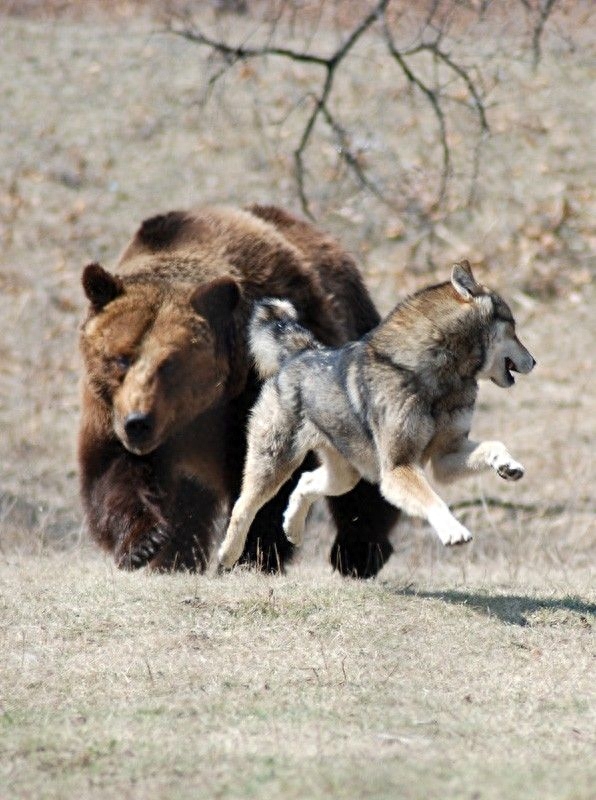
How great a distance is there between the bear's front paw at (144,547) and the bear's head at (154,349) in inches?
18.8

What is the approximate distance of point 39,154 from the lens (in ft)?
69.2

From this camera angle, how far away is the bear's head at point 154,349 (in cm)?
809

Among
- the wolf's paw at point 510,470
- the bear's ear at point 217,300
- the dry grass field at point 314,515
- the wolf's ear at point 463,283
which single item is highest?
the wolf's ear at point 463,283

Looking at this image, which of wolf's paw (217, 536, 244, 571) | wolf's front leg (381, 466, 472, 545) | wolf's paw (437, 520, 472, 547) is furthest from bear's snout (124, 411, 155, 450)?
wolf's paw (437, 520, 472, 547)

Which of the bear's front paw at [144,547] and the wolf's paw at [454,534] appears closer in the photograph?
the wolf's paw at [454,534]

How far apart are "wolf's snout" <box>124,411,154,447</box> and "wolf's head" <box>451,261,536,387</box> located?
6.48ft

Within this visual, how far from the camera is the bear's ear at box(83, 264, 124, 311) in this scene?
8.16m

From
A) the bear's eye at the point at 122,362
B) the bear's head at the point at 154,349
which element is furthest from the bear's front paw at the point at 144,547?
the bear's eye at the point at 122,362

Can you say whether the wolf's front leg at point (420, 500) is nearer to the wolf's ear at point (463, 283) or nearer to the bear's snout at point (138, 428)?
the wolf's ear at point (463, 283)

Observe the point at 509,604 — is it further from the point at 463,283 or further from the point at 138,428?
the point at 138,428

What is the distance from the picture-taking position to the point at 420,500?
6570 millimetres

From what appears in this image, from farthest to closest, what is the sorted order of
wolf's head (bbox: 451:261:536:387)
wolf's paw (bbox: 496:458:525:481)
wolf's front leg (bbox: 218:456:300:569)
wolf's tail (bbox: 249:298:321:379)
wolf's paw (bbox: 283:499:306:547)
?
wolf's tail (bbox: 249:298:321:379)
wolf's paw (bbox: 283:499:306:547)
wolf's front leg (bbox: 218:456:300:569)
wolf's head (bbox: 451:261:536:387)
wolf's paw (bbox: 496:458:525:481)

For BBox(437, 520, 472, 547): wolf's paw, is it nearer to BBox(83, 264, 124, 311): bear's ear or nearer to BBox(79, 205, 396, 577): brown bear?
BBox(79, 205, 396, 577): brown bear

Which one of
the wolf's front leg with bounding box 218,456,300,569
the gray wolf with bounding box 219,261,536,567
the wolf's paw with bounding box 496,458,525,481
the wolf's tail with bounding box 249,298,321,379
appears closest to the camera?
the wolf's paw with bounding box 496,458,525,481
